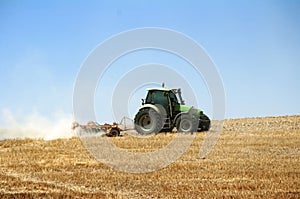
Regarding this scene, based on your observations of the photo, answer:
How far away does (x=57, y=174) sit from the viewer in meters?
11.7

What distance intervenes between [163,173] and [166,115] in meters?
9.56

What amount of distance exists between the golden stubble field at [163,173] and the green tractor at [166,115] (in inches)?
102

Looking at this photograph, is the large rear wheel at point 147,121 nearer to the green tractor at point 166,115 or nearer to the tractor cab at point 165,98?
the green tractor at point 166,115

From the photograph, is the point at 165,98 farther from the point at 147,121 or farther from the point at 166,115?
the point at 147,121

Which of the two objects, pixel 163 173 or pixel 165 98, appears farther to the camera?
pixel 165 98

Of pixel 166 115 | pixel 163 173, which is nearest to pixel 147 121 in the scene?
pixel 166 115

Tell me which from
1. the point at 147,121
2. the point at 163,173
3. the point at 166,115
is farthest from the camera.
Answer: the point at 147,121

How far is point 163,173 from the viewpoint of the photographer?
11.6m

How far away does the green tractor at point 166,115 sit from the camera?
68.2 ft

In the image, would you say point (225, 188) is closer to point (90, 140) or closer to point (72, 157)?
point (72, 157)

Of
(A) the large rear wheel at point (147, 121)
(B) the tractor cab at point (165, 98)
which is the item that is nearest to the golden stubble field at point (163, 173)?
(A) the large rear wheel at point (147, 121)

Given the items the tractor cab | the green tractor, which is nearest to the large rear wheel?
the green tractor

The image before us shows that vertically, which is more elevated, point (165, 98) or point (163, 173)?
point (165, 98)

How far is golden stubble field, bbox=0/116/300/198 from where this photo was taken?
9242 mm
